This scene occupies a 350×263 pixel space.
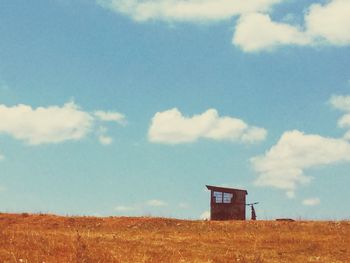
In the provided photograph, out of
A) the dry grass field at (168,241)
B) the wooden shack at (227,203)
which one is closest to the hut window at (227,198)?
the wooden shack at (227,203)

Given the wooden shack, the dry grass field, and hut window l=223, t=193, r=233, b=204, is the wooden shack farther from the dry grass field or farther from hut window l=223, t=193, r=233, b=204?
the dry grass field

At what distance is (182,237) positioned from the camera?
88.7 ft

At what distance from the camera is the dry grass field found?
18219mm

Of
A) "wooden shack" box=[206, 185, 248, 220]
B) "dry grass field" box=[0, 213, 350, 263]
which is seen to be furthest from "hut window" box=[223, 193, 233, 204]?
"dry grass field" box=[0, 213, 350, 263]

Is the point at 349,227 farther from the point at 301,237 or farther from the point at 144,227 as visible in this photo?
the point at 144,227

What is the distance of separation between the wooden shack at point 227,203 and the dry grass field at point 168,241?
9.87 metres

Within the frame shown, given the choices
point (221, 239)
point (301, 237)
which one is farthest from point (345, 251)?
point (221, 239)

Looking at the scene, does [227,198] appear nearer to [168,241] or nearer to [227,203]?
[227,203]

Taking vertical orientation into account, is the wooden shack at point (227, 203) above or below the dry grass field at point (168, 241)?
above

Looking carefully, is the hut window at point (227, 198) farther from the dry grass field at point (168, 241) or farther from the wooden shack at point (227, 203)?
the dry grass field at point (168, 241)

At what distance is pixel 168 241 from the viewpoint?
25.1 m

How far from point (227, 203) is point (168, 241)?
19.1 metres

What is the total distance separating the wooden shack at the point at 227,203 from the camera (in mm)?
43281

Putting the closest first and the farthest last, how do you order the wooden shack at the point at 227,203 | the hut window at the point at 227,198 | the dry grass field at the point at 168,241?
the dry grass field at the point at 168,241 → the wooden shack at the point at 227,203 → the hut window at the point at 227,198
